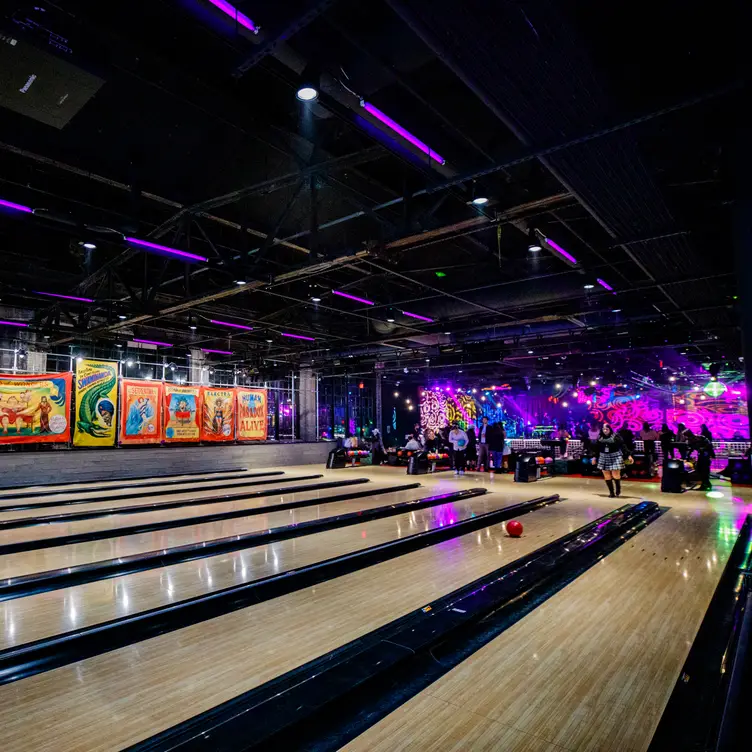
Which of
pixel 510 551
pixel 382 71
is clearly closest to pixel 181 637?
pixel 510 551

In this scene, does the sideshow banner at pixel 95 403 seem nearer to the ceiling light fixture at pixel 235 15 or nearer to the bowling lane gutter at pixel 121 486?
the bowling lane gutter at pixel 121 486

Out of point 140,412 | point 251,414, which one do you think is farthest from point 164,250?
point 251,414

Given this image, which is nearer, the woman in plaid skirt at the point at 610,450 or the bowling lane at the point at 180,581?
the bowling lane at the point at 180,581

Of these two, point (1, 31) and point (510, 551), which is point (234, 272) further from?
point (510, 551)

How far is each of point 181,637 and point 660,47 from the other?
543 cm

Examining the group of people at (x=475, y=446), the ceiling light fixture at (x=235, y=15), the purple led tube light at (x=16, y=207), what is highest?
the ceiling light fixture at (x=235, y=15)

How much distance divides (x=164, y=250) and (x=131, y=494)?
5070 millimetres

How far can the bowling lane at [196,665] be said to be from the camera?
2088 mm

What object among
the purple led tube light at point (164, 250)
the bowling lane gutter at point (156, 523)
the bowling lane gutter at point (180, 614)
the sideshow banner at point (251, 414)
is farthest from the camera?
the sideshow banner at point (251, 414)

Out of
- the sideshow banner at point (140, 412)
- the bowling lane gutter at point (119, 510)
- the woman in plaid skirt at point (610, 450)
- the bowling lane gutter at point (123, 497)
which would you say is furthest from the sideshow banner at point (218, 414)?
the woman in plaid skirt at point (610, 450)

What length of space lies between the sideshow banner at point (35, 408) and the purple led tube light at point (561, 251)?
10.5m

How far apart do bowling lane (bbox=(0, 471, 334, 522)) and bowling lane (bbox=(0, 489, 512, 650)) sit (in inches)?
109

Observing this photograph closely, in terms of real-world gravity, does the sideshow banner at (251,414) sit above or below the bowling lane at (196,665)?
above

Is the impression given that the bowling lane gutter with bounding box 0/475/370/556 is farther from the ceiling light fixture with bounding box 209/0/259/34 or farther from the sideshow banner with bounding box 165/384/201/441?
the ceiling light fixture with bounding box 209/0/259/34
